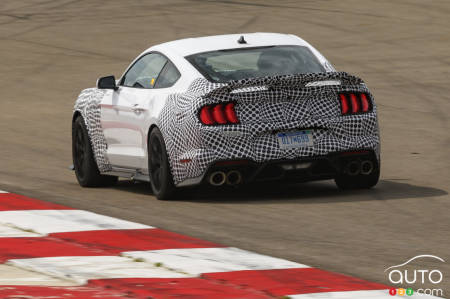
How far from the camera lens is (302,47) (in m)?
11.7

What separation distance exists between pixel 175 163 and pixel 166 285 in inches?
A: 147

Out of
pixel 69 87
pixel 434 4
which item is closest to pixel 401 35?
pixel 434 4

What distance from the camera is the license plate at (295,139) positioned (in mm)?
10722

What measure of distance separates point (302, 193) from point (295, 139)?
90 cm

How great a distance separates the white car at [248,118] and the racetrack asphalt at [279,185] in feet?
0.92

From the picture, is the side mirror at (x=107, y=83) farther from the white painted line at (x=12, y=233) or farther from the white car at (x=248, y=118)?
the white painted line at (x=12, y=233)

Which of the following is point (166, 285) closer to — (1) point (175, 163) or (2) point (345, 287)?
(2) point (345, 287)

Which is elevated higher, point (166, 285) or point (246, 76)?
point (246, 76)

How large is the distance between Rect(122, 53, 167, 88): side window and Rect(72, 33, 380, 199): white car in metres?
0.03

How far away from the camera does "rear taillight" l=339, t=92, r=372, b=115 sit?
35.9 ft

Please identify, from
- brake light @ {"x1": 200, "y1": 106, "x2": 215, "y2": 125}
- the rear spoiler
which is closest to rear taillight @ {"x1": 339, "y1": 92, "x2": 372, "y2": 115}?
the rear spoiler

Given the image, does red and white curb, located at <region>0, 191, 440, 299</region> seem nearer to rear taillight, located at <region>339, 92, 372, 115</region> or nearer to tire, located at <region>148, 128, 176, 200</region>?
tire, located at <region>148, 128, 176, 200</region>

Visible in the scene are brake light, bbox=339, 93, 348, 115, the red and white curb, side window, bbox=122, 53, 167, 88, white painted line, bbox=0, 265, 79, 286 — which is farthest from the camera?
side window, bbox=122, 53, 167, 88

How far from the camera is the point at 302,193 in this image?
11523mm
